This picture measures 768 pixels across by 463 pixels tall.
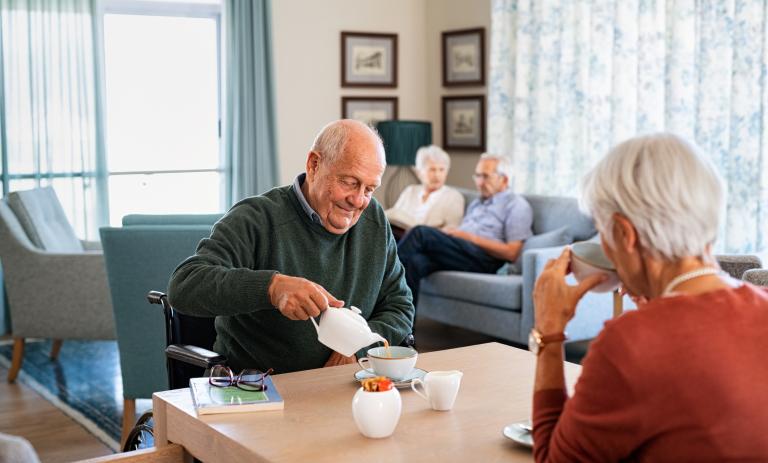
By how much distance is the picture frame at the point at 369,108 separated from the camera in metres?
7.30

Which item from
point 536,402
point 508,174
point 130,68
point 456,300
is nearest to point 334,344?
point 536,402

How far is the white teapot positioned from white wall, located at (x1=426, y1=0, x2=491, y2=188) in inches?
205

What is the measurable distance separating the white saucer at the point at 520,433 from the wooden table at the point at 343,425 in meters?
0.01

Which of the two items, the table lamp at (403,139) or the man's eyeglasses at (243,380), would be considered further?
the table lamp at (403,139)

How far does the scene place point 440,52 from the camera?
24.5 feet

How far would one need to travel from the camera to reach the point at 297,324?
2547mm

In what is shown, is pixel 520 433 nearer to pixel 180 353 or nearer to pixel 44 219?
→ pixel 180 353

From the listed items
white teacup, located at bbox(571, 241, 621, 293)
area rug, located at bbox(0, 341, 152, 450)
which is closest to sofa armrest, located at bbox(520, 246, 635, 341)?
area rug, located at bbox(0, 341, 152, 450)

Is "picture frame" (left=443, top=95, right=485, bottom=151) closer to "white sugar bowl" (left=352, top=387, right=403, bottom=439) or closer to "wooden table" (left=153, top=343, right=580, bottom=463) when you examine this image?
"wooden table" (left=153, top=343, right=580, bottom=463)

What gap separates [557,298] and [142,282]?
248cm

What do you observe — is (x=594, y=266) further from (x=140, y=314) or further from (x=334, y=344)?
(x=140, y=314)

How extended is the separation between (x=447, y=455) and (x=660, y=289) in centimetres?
49

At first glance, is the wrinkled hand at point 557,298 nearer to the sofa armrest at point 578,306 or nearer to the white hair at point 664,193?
the white hair at point 664,193

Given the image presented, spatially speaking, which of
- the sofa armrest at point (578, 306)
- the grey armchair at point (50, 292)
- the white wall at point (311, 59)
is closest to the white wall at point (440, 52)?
the white wall at point (311, 59)
